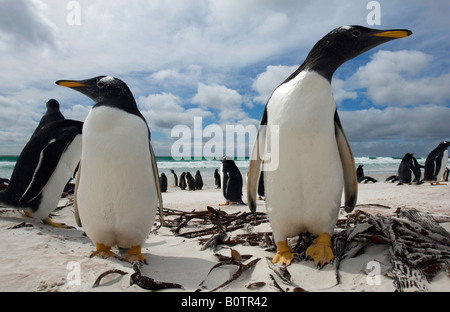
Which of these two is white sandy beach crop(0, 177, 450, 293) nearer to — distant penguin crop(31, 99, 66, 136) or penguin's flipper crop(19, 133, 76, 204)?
penguin's flipper crop(19, 133, 76, 204)

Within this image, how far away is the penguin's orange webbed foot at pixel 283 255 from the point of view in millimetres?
2677

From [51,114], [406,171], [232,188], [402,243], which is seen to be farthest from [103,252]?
[406,171]

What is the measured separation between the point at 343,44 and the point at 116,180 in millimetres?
2495

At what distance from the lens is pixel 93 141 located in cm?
300

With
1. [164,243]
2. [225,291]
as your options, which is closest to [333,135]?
[225,291]

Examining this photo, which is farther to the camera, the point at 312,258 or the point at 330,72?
the point at 330,72

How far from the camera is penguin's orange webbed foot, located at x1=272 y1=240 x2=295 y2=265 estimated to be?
8.78ft

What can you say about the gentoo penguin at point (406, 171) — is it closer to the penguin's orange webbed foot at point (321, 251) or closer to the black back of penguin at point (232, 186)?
the black back of penguin at point (232, 186)

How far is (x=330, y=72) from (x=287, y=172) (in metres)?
Result: 1.04

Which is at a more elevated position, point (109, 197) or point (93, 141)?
point (93, 141)

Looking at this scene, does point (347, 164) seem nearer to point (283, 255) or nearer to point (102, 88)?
point (283, 255)

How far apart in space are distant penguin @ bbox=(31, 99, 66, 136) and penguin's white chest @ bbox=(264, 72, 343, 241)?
6.05 m
